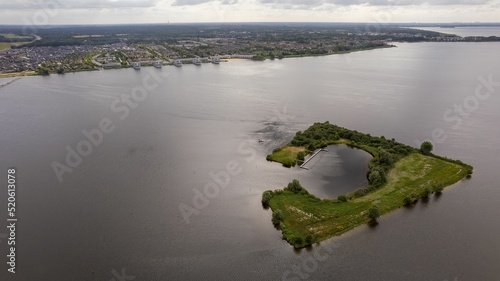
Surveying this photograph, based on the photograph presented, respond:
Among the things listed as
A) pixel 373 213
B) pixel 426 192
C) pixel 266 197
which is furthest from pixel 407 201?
pixel 266 197

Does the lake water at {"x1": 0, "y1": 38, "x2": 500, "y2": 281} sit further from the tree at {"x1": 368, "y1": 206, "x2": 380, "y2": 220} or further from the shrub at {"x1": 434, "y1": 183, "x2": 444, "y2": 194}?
the tree at {"x1": 368, "y1": 206, "x2": 380, "y2": 220}

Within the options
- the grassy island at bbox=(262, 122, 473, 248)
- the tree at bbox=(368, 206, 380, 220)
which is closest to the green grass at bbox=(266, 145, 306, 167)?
the grassy island at bbox=(262, 122, 473, 248)

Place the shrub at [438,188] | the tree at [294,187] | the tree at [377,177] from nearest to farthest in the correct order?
1. the tree at [294,187]
2. the shrub at [438,188]
3. the tree at [377,177]

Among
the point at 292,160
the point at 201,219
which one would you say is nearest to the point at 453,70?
the point at 292,160

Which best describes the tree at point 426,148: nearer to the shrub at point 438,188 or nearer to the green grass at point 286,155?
the shrub at point 438,188

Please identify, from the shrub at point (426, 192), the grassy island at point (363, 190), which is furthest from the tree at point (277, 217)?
the shrub at point (426, 192)

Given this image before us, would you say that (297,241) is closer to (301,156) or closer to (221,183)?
(221,183)
